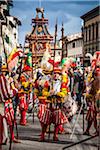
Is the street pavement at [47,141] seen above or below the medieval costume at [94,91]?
below

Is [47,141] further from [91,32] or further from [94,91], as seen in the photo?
[91,32]

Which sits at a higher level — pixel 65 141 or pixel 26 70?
pixel 26 70

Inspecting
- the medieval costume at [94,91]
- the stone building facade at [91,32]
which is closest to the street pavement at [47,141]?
the medieval costume at [94,91]

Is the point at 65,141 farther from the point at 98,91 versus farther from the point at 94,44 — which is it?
the point at 94,44

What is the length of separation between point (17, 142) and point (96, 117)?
78.8 inches

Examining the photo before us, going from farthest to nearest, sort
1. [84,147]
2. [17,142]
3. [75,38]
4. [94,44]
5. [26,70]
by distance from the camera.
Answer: [75,38] < [94,44] < [26,70] < [17,142] < [84,147]

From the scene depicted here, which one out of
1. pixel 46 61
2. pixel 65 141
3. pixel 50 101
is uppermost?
pixel 46 61

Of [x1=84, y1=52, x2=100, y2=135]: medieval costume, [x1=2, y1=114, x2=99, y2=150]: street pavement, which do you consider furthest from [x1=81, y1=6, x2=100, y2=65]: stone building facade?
[x1=84, y1=52, x2=100, y2=135]: medieval costume

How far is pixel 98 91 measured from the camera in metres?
11.5

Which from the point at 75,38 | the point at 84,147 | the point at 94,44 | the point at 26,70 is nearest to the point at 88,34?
the point at 94,44

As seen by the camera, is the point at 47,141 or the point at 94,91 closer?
the point at 47,141

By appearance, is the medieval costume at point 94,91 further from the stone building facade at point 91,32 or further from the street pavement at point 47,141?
the stone building facade at point 91,32

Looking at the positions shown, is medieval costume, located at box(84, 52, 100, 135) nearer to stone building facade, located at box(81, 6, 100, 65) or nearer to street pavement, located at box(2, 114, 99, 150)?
street pavement, located at box(2, 114, 99, 150)

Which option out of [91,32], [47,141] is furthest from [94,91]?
[91,32]
